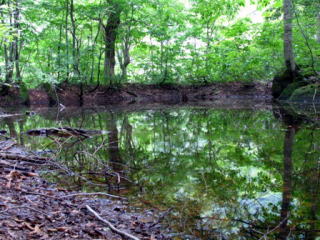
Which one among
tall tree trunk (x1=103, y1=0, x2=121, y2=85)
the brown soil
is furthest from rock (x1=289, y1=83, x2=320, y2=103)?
tall tree trunk (x1=103, y1=0, x2=121, y2=85)

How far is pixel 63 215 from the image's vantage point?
2354mm

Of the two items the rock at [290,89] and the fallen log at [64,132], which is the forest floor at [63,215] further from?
the rock at [290,89]

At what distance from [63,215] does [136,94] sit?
18.1 metres

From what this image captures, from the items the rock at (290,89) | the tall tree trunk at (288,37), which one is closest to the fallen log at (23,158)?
the tall tree trunk at (288,37)

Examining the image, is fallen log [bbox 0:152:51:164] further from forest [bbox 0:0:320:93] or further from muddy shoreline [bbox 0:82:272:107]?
muddy shoreline [bbox 0:82:272:107]

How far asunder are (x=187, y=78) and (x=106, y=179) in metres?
17.7

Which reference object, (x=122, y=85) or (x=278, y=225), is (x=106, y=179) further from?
(x=122, y=85)

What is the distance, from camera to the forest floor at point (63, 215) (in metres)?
2.04

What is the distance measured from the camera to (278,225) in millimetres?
2225

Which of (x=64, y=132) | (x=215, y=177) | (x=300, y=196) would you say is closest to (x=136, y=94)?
(x=64, y=132)

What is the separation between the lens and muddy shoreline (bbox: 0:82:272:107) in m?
17.5

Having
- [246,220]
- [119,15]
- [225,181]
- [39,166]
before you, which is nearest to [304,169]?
[225,181]

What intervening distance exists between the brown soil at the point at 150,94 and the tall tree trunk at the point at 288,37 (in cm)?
358

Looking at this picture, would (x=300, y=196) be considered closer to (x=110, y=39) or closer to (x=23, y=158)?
(x=23, y=158)
